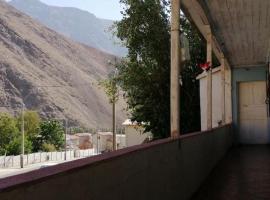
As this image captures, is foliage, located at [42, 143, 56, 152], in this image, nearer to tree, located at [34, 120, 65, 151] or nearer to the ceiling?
tree, located at [34, 120, 65, 151]

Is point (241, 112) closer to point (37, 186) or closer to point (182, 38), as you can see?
point (182, 38)

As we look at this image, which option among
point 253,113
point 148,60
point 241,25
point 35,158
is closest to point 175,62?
point 241,25

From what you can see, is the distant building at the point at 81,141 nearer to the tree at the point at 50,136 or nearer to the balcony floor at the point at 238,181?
the tree at the point at 50,136

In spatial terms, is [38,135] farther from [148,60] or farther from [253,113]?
[253,113]

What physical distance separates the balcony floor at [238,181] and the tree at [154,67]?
10012 mm

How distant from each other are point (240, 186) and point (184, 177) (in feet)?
4.54

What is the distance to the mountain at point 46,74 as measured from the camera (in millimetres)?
88562

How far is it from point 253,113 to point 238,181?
8.91m

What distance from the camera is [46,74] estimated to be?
98.0m

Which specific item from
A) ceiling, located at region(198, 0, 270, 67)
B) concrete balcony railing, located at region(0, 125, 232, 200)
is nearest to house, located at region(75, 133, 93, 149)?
ceiling, located at region(198, 0, 270, 67)

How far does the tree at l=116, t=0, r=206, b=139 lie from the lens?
68.8ft

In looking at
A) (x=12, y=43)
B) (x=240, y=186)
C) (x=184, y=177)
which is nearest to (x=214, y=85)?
(x=240, y=186)

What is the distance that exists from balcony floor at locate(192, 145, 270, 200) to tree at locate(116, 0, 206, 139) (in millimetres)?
10012

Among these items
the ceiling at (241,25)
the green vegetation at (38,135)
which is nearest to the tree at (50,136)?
the green vegetation at (38,135)
